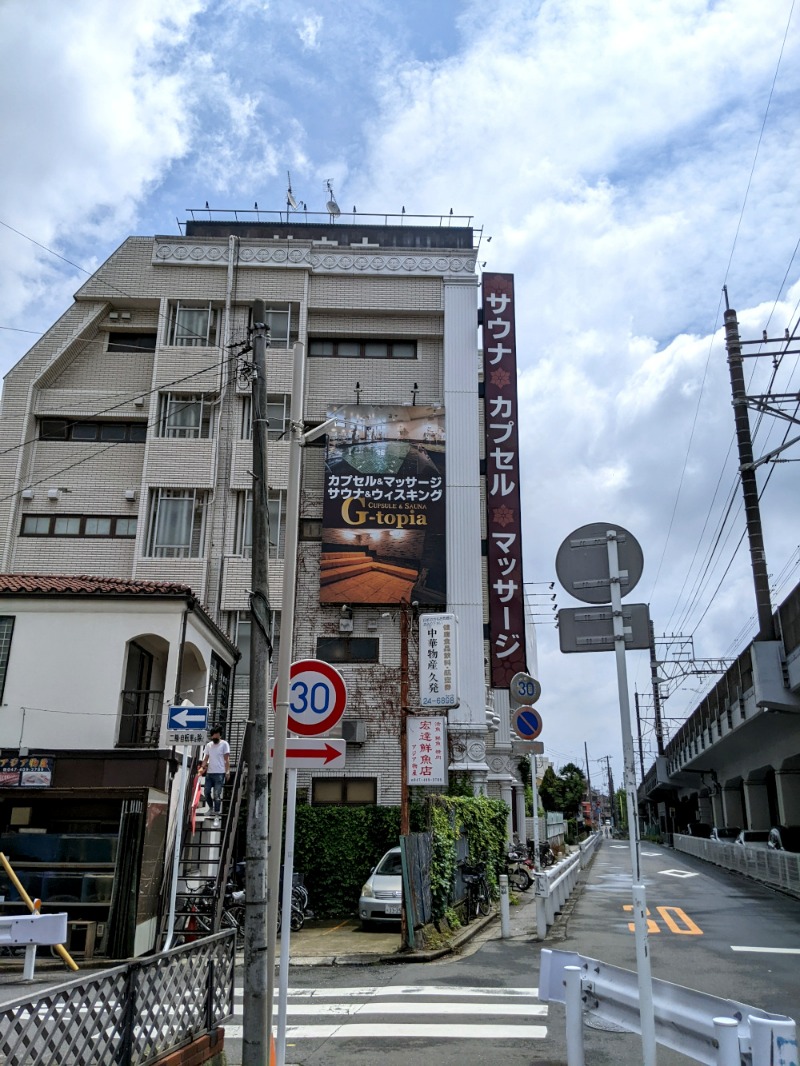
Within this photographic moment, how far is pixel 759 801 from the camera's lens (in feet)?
121

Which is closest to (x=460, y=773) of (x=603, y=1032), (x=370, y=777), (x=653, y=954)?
(x=370, y=777)

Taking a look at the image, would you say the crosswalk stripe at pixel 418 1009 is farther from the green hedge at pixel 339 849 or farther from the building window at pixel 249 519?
the building window at pixel 249 519

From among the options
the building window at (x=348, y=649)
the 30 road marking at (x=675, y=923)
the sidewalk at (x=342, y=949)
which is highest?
the building window at (x=348, y=649)

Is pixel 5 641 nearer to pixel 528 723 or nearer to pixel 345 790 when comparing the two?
pixel 528 723

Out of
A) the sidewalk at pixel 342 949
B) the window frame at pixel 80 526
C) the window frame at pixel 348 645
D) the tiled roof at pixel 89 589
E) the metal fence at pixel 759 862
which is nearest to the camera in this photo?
the sidewalk at pixel 342 949

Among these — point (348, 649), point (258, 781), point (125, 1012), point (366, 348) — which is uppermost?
point (366, 348)

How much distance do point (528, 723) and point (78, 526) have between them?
16012 mm

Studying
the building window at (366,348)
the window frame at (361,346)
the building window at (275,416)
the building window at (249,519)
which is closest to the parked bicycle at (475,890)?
the building window at (249,519)

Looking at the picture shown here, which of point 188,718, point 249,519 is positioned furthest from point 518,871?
point 188,718

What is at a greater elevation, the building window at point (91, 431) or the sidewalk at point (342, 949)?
the building window at point (91, 431)

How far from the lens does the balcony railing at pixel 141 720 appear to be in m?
15.6

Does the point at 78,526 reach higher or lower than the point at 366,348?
lower

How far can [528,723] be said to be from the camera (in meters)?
17.0

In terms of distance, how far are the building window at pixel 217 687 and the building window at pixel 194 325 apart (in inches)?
440
